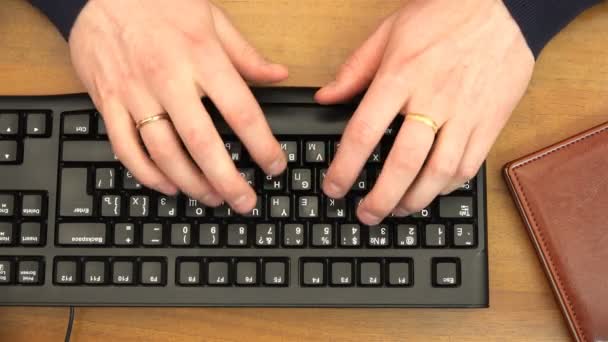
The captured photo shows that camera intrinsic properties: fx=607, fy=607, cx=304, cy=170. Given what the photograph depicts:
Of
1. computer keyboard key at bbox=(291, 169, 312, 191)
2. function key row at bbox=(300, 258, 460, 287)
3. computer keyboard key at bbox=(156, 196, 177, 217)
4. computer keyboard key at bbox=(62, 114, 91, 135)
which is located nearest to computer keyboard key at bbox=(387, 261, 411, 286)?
function key row at bbox=(300, 258, 460, 287)

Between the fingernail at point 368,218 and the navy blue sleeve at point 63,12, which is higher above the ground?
the navy blue sleeve at point 63,12

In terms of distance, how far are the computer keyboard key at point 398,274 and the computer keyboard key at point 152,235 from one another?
216 mm

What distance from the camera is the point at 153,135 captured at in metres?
0.54

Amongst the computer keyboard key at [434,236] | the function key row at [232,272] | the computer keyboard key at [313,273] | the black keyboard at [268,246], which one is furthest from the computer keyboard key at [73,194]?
the computer keyboard key at [434,236]

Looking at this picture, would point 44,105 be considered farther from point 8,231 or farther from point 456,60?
point 456,60

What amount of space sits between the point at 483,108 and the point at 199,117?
0.83ft

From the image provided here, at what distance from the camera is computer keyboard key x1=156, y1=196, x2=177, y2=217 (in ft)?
1.86

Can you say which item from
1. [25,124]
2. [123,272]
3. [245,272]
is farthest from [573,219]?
[25,124]

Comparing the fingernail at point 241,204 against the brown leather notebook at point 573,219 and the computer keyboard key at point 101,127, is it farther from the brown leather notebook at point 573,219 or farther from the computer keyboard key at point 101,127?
the brown leather notebook at point 573,219

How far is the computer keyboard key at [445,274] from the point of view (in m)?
0.57

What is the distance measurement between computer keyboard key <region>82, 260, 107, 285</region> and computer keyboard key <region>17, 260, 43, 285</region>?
4cm

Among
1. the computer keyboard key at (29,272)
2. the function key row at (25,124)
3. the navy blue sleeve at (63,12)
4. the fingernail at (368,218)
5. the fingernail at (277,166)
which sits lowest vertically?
the computer keyboard key at (29,272)

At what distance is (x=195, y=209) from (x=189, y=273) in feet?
0.20

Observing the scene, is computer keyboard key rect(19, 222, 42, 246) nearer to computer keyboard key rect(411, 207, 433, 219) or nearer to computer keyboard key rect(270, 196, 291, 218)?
computer keyboard key rect(270, 196, 291, 218)
